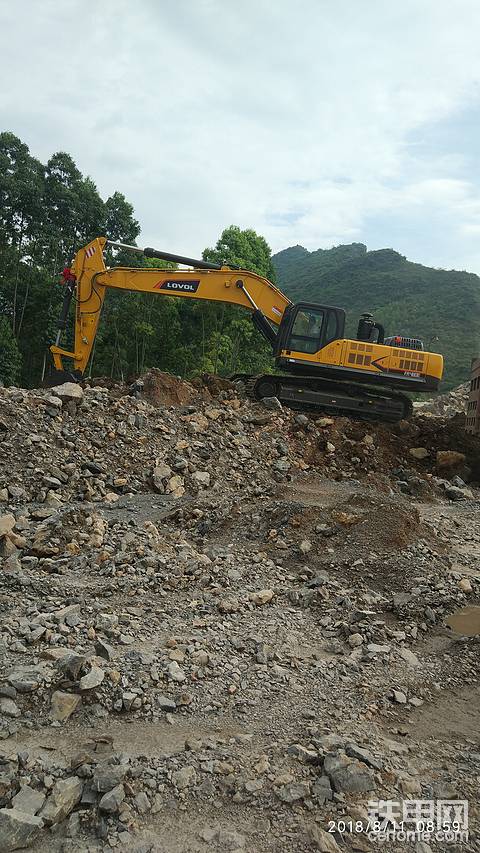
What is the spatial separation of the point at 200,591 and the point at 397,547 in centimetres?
209

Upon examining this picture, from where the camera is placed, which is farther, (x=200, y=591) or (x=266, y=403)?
(x=266, y=403)

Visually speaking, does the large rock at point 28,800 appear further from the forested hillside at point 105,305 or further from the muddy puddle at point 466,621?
the forested hillside at point 105,305

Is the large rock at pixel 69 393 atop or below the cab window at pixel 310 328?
below

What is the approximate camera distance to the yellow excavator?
11.9m

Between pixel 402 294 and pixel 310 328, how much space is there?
49388 mm

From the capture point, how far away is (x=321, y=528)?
648 centimetres

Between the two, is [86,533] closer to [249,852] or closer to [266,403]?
[249,852]

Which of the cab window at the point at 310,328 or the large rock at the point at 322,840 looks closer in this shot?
the large rock at the point at 322,840

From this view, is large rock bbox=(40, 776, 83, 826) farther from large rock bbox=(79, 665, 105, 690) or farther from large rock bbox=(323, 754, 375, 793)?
large rock bbox=(323, 754, 375, 793)

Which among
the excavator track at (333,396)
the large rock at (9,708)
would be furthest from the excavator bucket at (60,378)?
the large rock at (9,708)

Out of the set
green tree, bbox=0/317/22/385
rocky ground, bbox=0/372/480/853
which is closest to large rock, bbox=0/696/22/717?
rocky ground, bbox=0/372/480/853

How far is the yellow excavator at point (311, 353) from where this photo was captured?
11949mm

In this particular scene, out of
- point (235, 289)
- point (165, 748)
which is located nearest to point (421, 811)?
point (165, 748)

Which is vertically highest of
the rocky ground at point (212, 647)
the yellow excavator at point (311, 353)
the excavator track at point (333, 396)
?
the yellow excavator at point (311, 353)
